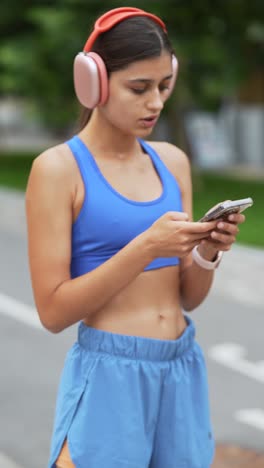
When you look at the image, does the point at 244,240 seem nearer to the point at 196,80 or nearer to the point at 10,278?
the point at 10,278

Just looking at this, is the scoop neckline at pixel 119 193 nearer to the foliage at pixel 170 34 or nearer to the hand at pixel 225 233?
the hand at pixel 225 233

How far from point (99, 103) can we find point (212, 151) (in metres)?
21.7

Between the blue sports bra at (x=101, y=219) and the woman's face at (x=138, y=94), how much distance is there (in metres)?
0.14

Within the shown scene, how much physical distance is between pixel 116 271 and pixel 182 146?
16.4 meters

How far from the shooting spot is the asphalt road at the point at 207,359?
5.57 m

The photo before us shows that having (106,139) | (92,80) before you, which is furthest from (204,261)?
(92,80)

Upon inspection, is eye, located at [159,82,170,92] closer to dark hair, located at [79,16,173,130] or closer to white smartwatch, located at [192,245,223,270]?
dark hair, located at [79,16,173,130]

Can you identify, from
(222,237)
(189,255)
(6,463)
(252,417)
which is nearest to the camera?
(222,237)

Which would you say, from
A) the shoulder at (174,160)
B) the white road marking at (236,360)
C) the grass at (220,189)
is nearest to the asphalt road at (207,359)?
the white road marking at (236,360)

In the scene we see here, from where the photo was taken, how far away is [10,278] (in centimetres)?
998

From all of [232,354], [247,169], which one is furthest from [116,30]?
[247,169]

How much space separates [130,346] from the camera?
8.78 ft

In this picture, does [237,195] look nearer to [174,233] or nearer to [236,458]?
[236,458]

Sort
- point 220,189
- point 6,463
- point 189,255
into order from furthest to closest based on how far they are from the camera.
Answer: point 220,189
point 6,463
point 189,255
